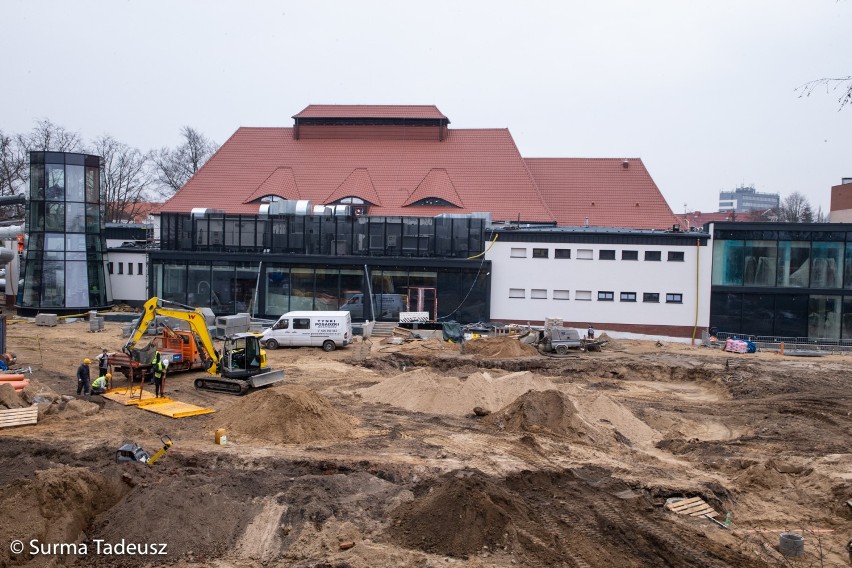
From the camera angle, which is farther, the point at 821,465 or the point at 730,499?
the point at 821,465

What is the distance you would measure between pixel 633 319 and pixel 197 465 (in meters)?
28.1

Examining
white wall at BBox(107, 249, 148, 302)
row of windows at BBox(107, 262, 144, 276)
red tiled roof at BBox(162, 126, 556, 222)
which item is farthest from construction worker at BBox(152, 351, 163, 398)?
row of windows at BBox(107, 262, 144, 276)

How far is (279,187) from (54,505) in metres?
38.6

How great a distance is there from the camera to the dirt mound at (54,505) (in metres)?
11.5

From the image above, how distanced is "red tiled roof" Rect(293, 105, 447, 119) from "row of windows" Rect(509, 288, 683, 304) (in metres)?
18.7

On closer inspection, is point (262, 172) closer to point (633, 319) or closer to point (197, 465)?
point (633, 319)

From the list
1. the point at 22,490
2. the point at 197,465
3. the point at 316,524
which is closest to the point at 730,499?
the point at 316,524

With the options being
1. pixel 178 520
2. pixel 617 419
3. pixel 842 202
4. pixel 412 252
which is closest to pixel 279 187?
pixel 412 252

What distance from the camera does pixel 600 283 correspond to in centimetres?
3878

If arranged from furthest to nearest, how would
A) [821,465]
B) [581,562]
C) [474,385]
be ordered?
[474,385] → [821,465] → [581,562]

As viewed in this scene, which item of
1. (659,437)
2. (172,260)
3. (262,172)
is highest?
(262,172)

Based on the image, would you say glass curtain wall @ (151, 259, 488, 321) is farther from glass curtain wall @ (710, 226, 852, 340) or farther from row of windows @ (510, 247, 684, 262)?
glass curtain wall @ (710, 226, 852, 340)

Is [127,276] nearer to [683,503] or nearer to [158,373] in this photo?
[158,373]

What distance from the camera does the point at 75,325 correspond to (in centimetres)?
4009
